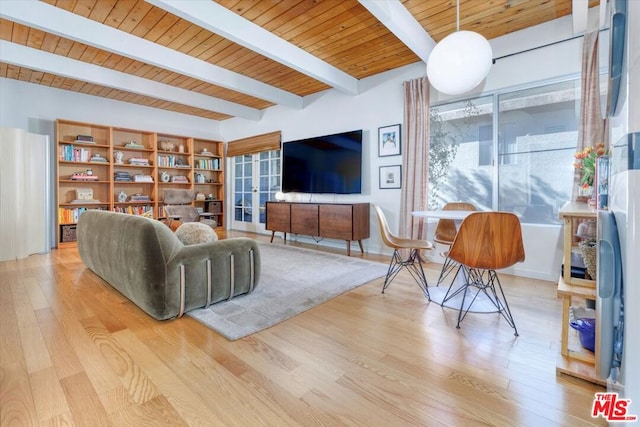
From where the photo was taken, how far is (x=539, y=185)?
10.2ft

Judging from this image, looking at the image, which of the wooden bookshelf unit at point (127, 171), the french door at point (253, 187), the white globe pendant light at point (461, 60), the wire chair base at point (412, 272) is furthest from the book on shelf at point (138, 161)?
the white globe pendant light at point (461, 60)

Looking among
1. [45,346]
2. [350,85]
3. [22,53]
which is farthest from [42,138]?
[350,85]

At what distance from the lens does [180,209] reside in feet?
17.1

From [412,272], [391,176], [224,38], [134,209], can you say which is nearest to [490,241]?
[412,272]

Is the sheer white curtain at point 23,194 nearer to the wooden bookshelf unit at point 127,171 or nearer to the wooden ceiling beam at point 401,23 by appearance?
the wooden bookshelf unit at point 127,171

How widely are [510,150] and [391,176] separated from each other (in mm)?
1436

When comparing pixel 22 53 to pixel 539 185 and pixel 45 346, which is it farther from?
pixel 539 185

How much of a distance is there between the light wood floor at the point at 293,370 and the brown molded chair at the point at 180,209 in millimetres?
2812

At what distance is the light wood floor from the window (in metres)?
1.36

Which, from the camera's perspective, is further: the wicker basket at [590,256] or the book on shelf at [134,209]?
the book on shelf at [134,209]

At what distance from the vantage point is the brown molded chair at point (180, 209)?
5066mm

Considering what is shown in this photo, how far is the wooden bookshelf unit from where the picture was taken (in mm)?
4855

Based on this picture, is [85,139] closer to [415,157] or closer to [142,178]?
[142,178]

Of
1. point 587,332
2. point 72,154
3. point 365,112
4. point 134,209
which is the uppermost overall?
point 365,112
